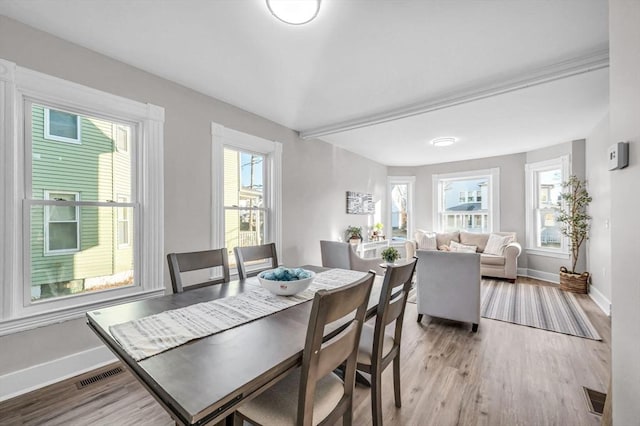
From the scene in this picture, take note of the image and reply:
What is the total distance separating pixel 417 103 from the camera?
3100mm

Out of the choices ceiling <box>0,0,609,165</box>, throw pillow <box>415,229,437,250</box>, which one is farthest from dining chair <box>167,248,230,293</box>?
throw pillow <box>415,229,437,250</box>

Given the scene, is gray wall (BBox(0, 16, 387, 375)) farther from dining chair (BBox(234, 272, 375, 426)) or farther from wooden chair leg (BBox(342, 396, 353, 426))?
wooden chair leg (BBox(342, 396, 353, 426))

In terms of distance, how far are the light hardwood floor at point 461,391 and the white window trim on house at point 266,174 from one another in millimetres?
1556

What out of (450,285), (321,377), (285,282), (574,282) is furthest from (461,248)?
(321,377)

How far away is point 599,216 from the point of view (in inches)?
153

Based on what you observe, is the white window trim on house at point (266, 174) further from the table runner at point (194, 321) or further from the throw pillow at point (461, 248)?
the throw pillow at point (461, 248)

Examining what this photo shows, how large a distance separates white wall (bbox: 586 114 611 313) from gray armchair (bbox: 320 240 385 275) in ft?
9.47

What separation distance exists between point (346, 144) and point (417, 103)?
78.5 inches

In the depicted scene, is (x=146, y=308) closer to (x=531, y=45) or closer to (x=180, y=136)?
(x=180, y=136)

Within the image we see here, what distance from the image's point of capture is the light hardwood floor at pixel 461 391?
1698mm

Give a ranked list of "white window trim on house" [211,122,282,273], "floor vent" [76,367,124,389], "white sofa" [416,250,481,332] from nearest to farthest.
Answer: "floor vent" [76,367,124,389]
"white sofa" [416,250,481,332]
"white window trim on house" [211,122,282,273]

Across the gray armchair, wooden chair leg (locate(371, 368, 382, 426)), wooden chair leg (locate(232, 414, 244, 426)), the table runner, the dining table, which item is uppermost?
the table runner

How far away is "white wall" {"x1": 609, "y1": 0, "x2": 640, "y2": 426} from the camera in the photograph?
3.23 ft

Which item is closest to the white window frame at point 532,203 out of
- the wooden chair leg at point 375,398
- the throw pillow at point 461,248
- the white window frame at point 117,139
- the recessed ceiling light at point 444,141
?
the throw pillow at point 461,248
